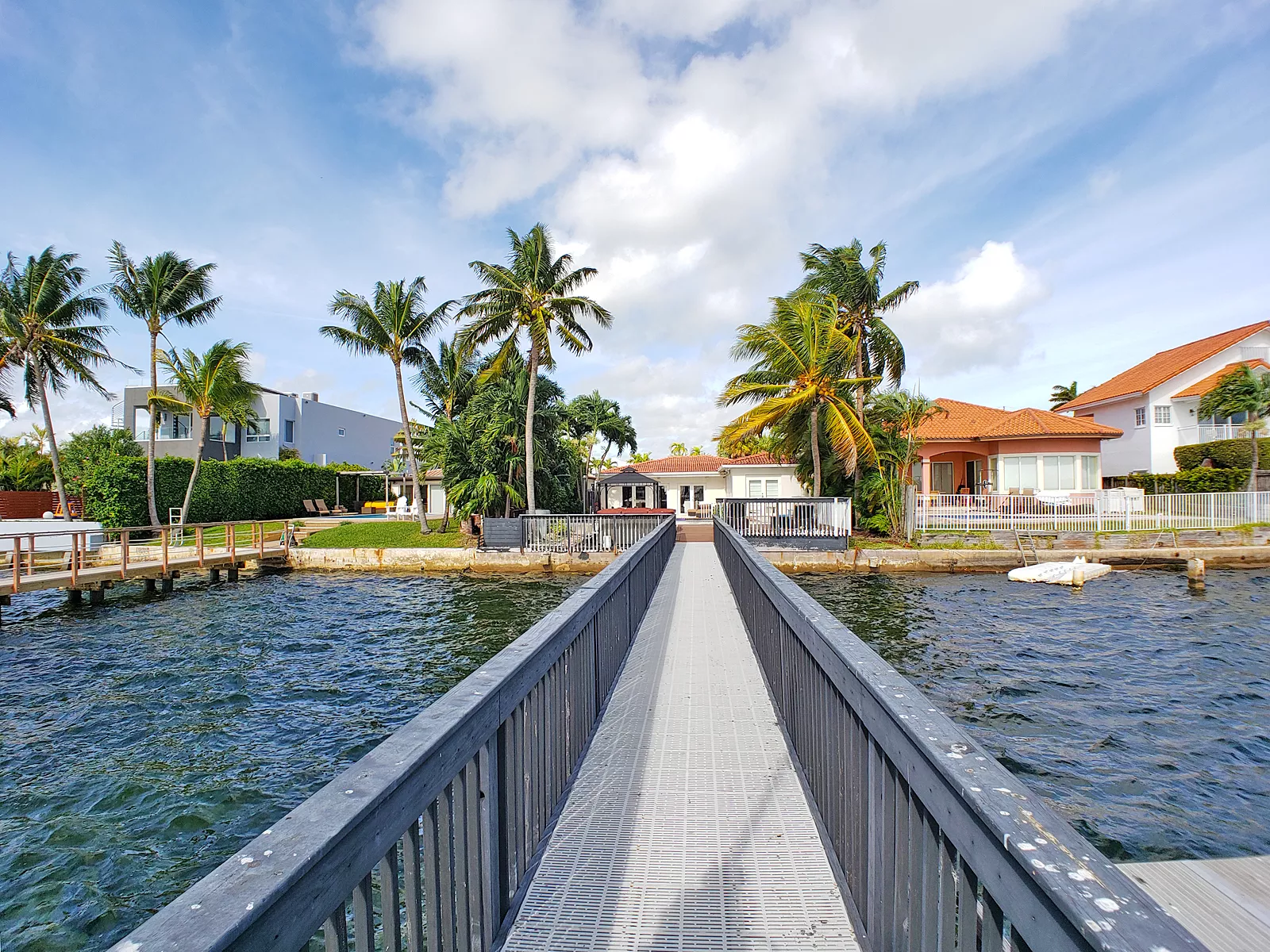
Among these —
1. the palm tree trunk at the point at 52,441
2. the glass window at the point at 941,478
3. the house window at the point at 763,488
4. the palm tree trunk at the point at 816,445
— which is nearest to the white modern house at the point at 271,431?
the palm tree trunk at the point at 52,441

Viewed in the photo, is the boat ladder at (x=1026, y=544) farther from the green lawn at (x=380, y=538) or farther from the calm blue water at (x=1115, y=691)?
the green lawn at (x=380, y=538)

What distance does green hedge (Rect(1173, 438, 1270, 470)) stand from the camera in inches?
982

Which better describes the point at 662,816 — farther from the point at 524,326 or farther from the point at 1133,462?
the point at 1133,462

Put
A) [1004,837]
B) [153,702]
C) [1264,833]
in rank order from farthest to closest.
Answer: [153,702]
[1264,833]
[1004,837]

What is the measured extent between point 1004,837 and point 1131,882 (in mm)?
202

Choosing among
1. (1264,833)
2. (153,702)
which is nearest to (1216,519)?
(1264,833)

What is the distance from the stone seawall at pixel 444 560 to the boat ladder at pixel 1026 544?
13.1 m

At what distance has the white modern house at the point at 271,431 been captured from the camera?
1351 inches

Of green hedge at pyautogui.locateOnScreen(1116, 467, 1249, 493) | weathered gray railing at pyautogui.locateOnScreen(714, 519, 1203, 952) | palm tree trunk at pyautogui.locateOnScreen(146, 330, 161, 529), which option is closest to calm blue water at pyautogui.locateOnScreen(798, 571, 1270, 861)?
weathered gray railing at pyautogui.locateOnScreen(714, 519, 1203, 952)

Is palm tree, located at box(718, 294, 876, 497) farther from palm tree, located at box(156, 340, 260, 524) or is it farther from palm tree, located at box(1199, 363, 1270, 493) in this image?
palm tree, located at box(156, 340, 260, 524)

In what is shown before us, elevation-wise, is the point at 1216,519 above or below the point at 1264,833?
above

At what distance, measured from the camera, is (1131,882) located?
95 centimetres

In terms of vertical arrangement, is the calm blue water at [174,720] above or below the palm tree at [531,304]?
below

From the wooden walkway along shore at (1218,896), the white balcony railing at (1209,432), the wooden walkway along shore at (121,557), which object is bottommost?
the wooden walkway along shore at (1218,896)
